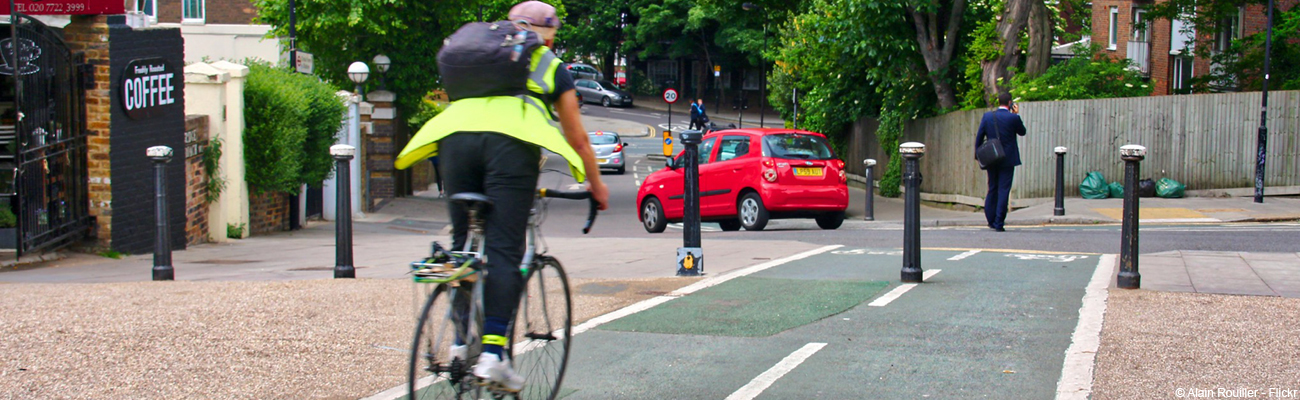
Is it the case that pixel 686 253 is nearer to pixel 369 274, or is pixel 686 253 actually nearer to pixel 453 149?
pixel 369 274

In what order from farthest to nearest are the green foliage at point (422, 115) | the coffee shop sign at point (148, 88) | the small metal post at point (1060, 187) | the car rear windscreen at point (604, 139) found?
the car rear windscreen at point (604, 139) < the green foliage at point (422, 115) < the small metal post at point (1060, 187) < the coffee shop sign at point (148, 88)

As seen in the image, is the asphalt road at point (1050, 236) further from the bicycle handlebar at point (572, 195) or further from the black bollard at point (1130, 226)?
the bicycle handlebar at point (572, 195)

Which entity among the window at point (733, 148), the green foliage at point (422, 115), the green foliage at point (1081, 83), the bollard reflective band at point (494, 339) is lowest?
the bollard reflective band at point (494, 339)

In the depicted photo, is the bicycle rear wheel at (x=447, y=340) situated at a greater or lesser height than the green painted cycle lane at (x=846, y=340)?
greater

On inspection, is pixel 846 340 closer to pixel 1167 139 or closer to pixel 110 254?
pixel 110 254

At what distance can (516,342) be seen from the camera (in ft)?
13.7

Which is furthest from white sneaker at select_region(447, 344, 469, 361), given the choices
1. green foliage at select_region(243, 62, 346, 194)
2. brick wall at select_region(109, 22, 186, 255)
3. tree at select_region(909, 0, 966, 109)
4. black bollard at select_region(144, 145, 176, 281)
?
tree at select_region(909, 0, 966, 109)

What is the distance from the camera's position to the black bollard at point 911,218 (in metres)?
7.79

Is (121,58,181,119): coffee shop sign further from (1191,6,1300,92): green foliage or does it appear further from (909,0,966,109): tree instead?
(1191,6,1300,92): green foliage

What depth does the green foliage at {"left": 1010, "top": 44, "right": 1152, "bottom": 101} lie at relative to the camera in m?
18.8

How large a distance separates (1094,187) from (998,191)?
20.1 ft

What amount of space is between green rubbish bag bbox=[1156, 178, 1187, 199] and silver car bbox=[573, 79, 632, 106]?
4748cm

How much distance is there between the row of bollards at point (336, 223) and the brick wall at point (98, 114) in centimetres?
268

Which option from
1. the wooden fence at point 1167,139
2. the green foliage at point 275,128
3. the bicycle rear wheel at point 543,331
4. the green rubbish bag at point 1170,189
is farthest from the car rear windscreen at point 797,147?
the bicycle rear wheel at point 543,331
